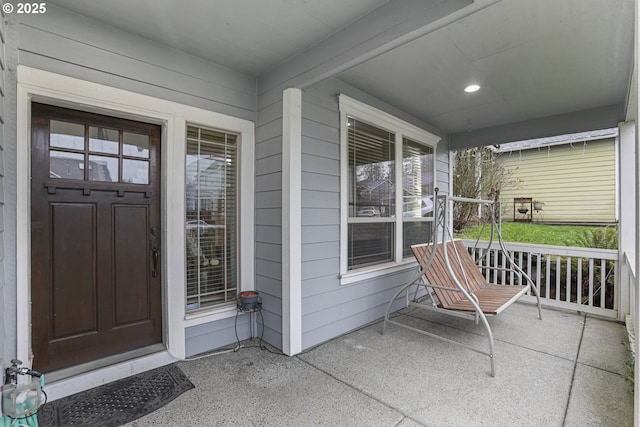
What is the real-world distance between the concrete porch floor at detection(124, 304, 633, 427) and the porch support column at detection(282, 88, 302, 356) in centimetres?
27

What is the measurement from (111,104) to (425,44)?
251cm

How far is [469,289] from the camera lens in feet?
9.62


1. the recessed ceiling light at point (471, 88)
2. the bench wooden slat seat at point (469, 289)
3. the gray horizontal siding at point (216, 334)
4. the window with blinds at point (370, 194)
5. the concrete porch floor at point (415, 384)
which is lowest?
the concrete porch floor at point (415, 384)

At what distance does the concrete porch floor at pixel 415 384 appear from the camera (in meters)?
1.91

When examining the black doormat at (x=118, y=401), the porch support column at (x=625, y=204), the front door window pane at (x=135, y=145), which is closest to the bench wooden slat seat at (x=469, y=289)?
the porch support column at (x=625, y=204)

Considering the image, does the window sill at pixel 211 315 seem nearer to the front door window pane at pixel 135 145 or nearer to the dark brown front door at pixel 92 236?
the dark brown front door at pixel 92 236

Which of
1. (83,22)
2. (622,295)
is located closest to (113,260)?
(83,22)

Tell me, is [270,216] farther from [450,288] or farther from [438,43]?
[438,43]

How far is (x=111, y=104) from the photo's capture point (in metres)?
2.25

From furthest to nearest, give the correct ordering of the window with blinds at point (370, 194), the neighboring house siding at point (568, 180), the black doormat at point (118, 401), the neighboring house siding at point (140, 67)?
the neighboring house siding at point (568, 180), the window with blinds at point (370, 194), the neighboring house siding at point (140, 67), the black doormat at point (118, 401)

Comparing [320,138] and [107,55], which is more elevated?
[107,55]

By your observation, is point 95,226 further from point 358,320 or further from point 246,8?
point 358,320

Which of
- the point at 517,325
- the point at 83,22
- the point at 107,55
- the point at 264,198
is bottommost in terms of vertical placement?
the point at 517,325

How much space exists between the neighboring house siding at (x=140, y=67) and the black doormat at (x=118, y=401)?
16.1 inches
